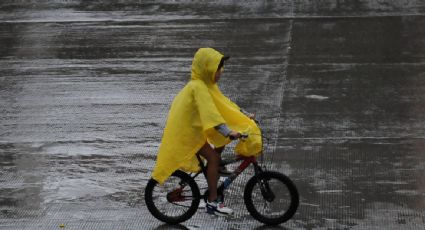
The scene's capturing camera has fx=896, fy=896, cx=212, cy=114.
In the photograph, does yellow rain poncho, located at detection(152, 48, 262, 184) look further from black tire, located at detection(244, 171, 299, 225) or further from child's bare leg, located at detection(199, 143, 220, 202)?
black tire, located at detection(244, 171, 299, 225)

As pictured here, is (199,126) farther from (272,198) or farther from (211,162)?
(272,198)

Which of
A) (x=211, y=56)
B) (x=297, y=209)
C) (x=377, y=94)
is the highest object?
(x=211, y=56)

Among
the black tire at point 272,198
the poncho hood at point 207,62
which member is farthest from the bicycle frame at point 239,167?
the poncho hood at point 207,62

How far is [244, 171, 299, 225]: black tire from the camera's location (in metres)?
8.32

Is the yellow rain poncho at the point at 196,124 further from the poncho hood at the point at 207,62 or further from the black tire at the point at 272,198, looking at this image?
the black tire at the point at 272,198

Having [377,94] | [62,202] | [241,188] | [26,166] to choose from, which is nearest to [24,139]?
[26,166]

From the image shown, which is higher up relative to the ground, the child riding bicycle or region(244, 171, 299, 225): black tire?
the child riding bicycle

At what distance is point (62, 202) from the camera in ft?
30.6

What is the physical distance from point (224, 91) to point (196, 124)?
175 inches

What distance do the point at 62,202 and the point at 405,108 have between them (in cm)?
489

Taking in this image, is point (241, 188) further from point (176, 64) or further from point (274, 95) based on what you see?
point (176, 64)

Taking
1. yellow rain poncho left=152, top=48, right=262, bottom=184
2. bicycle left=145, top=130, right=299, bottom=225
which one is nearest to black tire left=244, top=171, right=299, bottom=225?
bicycle left=145, top=130, right=299, bottom=225

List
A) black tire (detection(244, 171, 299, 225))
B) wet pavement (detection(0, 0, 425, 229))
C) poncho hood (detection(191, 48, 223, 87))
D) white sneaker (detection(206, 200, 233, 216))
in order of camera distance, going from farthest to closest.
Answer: wet pavement (detection(0, 0, 425, 229)) → white sneaker (detection(206, 200, 233, 216)) → black tire (detection(244, 171, 299, 225)) → poncho hood (detection(191, 48, 223, 87))

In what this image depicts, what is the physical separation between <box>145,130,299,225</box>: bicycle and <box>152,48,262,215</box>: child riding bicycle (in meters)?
0.13
